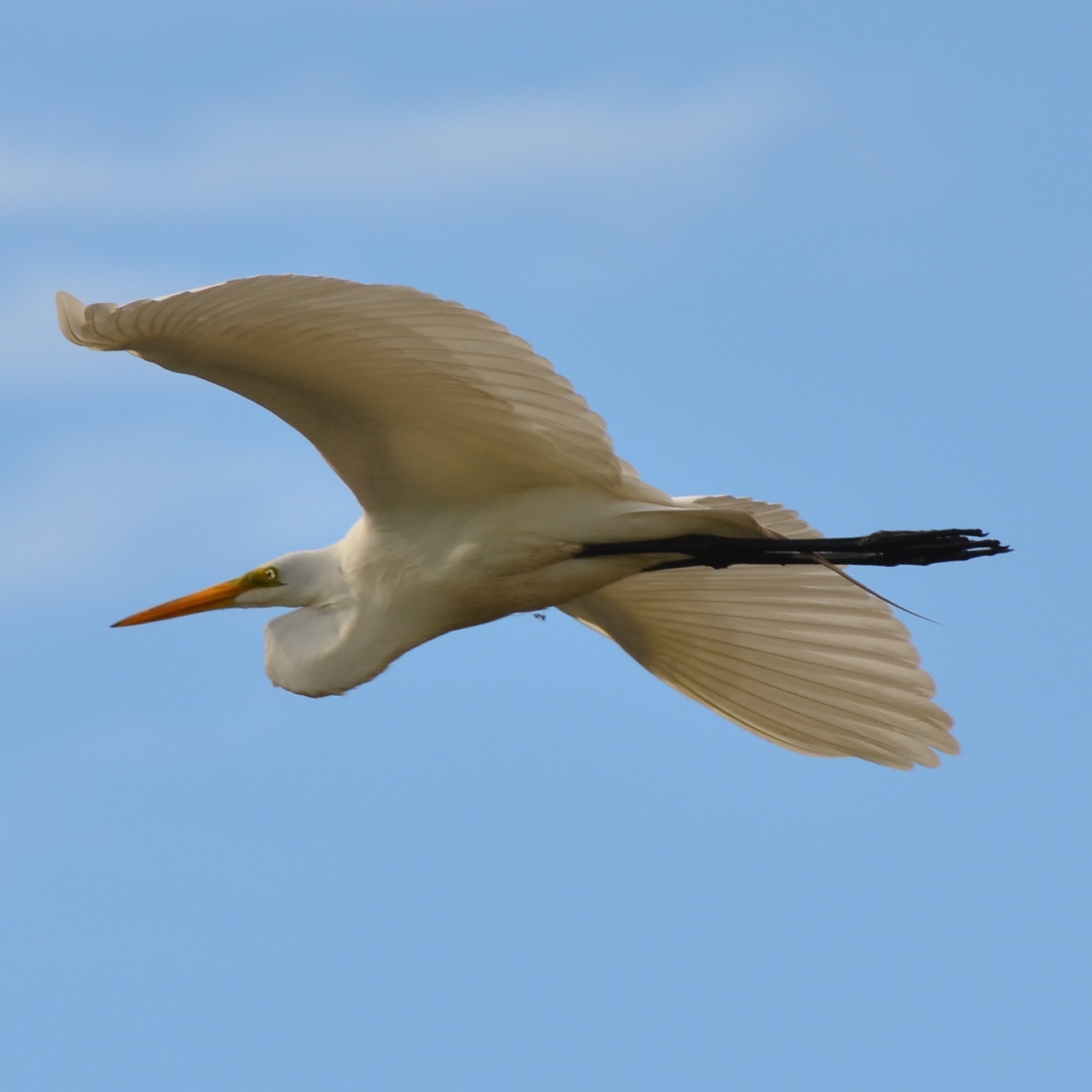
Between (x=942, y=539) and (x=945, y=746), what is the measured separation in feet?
3.70

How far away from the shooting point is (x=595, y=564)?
7.18 metres

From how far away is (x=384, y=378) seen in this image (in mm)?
6578

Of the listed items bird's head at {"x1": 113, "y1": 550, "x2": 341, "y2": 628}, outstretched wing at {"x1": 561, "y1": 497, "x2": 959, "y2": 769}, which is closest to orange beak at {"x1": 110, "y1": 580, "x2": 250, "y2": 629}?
bird's head at {"x1": 113, "y1": 550, "x2": 341, "y2": 628}

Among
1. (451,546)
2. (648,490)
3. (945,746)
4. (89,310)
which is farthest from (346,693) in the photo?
(945,746)

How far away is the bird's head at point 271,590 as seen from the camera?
7.70 meters

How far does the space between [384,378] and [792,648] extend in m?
2.42

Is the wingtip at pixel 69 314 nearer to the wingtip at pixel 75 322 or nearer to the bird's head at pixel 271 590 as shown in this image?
the wingtip at pixel 75 322

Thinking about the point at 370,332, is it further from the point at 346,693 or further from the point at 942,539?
the point at 942,539

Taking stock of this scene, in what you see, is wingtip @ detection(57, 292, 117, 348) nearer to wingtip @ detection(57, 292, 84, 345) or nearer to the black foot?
wingtip @ detection(57, 292, 84, 345)

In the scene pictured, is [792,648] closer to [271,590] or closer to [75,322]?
[271,590]

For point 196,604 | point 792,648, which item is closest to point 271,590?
point 196,604

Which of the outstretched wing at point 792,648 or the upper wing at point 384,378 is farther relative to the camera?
the outstretched wing at point 792,648

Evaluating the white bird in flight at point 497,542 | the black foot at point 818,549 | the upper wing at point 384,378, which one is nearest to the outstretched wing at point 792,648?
the white bird in flight at point 497,542

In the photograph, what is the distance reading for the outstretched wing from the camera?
26.0 feet
